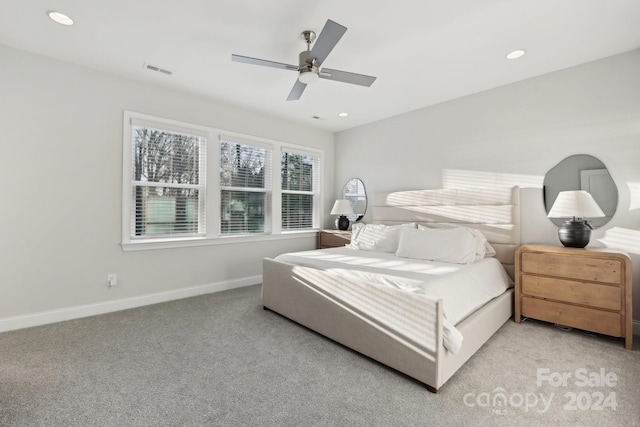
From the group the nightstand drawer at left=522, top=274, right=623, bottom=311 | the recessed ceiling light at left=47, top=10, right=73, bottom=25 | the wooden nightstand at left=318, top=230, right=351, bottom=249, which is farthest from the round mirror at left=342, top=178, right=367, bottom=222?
the recessed ceiling light at left=47, top=10, right=73, bottom=25

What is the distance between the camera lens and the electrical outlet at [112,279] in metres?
3.16

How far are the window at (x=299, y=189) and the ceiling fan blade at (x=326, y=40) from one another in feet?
8.57

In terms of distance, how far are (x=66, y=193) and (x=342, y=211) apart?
11.5 feet

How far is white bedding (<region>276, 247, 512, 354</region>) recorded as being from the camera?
2.02 m

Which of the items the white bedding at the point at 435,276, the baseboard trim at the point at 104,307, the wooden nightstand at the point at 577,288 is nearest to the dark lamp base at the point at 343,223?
the white bedding at the point at 435,276

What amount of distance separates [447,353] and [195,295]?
3.13m

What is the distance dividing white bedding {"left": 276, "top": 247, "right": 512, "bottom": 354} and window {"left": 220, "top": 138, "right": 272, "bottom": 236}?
138 cm

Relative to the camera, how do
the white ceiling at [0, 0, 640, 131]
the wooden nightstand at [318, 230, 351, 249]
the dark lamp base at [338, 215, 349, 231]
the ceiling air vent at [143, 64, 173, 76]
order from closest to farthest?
the white ceiling at [0, 0, 640, 131]
the ceiling air vent at [143, 64, 173, 76]
the wooden nightstand at [318, 230, 351, 249]
the dark lamp base at [338, 215, 349, 231]

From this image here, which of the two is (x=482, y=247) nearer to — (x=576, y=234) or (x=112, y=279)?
(x=576, y=234)

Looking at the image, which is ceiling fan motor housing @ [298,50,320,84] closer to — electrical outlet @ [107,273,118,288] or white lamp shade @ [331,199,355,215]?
white lamp shade @ [331,199,355,215]

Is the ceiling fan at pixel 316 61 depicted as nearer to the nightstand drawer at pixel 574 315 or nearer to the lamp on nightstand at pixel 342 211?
the lamp on nightstand at pixel 342 211

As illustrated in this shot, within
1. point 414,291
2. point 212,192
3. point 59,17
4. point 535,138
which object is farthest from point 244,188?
point 535,138

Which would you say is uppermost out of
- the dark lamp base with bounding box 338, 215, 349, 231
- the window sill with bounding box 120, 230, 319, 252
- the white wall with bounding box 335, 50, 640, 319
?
the white wall with bounding box 335, 50, 640, 319

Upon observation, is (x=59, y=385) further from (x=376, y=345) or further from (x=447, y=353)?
(x=447, y=353)
